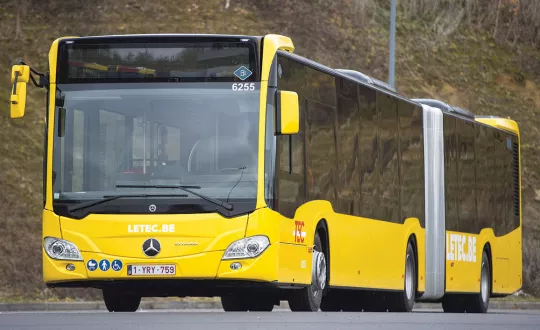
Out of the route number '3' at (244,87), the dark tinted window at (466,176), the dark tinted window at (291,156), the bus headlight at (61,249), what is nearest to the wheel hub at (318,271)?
the dark tinted window at (291,156)

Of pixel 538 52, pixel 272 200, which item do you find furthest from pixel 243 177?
pixel 538 52

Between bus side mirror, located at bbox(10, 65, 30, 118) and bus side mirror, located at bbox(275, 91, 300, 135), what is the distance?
301 centimetres

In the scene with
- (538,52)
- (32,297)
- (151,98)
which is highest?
(538,52)

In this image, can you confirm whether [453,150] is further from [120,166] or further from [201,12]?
[201,12]

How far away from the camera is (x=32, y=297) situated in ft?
107

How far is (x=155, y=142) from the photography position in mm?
17219

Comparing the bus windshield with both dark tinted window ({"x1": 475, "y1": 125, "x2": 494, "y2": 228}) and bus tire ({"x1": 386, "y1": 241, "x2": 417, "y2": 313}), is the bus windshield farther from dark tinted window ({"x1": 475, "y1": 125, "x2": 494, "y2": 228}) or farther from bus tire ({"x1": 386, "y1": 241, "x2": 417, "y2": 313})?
dark tinted window ({"x1": 475, "y1": 125, "x2": 494, "y2": 228})

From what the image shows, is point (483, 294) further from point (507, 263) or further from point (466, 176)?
point (466, 176)

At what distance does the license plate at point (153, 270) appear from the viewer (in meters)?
17.1

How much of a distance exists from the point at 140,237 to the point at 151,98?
5.57ft

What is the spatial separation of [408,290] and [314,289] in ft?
16.6

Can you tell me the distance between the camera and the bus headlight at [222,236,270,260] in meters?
17.0

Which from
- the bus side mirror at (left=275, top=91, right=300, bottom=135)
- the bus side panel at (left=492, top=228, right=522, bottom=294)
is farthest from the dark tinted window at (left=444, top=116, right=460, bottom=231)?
the bus side mirror at (left=275, top=91, right=300, bottom=135)

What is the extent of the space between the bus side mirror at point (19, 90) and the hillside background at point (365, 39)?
2305 centimetres
